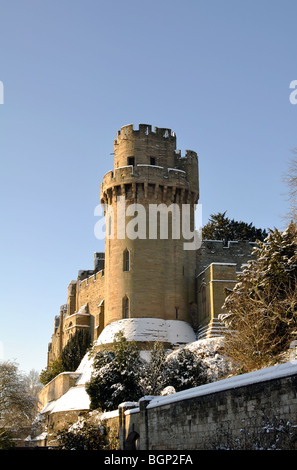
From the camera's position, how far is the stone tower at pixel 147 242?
114 ft

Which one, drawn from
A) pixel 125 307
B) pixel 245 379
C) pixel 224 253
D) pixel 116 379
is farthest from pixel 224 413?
pixel 224 253

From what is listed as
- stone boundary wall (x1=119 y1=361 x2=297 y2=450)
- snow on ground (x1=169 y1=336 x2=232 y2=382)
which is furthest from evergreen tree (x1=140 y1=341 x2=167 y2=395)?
stone boundary wall (x1=119 y1=361 x2=297 y2=450)

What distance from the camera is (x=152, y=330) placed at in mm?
33875

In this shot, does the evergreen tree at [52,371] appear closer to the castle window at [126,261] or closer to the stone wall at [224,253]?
the castle window at [126,261]

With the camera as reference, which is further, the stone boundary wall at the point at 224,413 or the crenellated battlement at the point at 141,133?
the crenellated battlement at the point at 141,133

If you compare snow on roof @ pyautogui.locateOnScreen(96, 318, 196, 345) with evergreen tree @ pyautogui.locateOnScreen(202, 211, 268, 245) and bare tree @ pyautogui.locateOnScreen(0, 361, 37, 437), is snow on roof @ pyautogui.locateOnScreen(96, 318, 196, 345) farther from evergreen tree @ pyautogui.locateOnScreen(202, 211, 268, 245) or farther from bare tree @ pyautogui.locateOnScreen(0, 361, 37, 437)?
evergreen tree @ pyautogui.locateOnScreen(202, 211, 268, 245)

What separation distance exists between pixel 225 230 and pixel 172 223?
13.3 m

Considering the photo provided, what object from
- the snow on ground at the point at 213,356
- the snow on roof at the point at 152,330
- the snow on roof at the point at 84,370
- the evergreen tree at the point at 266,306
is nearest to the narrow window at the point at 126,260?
the snow on roof at the point at 152,330

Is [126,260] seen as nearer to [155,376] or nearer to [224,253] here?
[224,253]

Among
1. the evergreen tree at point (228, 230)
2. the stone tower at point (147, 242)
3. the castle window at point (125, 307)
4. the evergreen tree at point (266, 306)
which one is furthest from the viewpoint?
the evergreen tree at point (228, 230)

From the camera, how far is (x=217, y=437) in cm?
1286

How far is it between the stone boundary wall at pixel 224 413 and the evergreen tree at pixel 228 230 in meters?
31.8
